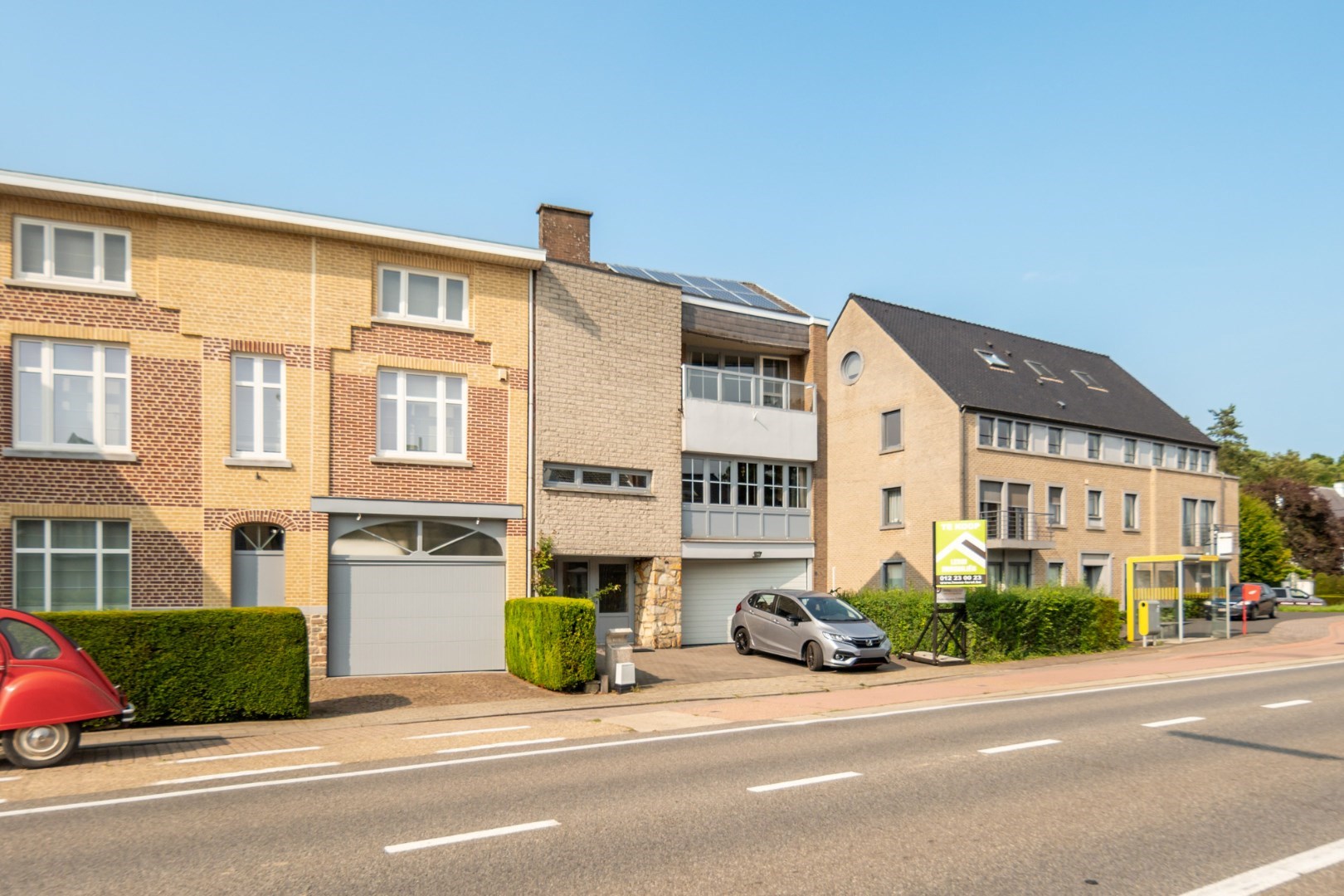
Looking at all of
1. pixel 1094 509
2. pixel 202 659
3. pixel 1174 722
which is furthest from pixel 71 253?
pixel 1094 509

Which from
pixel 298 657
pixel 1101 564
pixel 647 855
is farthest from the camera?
pixel 1101 564

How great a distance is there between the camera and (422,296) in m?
21.1

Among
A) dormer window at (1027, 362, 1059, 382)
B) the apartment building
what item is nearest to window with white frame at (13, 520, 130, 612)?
the apartment building

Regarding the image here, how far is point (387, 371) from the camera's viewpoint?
67.4ft

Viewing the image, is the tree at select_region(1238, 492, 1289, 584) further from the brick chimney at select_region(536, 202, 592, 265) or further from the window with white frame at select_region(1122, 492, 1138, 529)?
the brick chimney at select_region(536, 202, 592, 265)

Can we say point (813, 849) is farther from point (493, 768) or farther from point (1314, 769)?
point (1314, 769)

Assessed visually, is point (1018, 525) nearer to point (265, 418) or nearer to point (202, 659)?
point (265, 418)

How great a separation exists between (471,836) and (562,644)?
9891 millimetres

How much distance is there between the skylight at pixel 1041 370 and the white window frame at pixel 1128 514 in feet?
16.4

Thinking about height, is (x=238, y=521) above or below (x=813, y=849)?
above

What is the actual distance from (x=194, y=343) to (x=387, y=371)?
361 cm

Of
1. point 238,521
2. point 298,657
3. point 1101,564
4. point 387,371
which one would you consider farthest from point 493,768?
point 1101,564

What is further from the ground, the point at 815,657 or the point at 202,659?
the point at 202,659

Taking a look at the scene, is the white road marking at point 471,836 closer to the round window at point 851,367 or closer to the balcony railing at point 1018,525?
the balcony railing at point 1018,525
